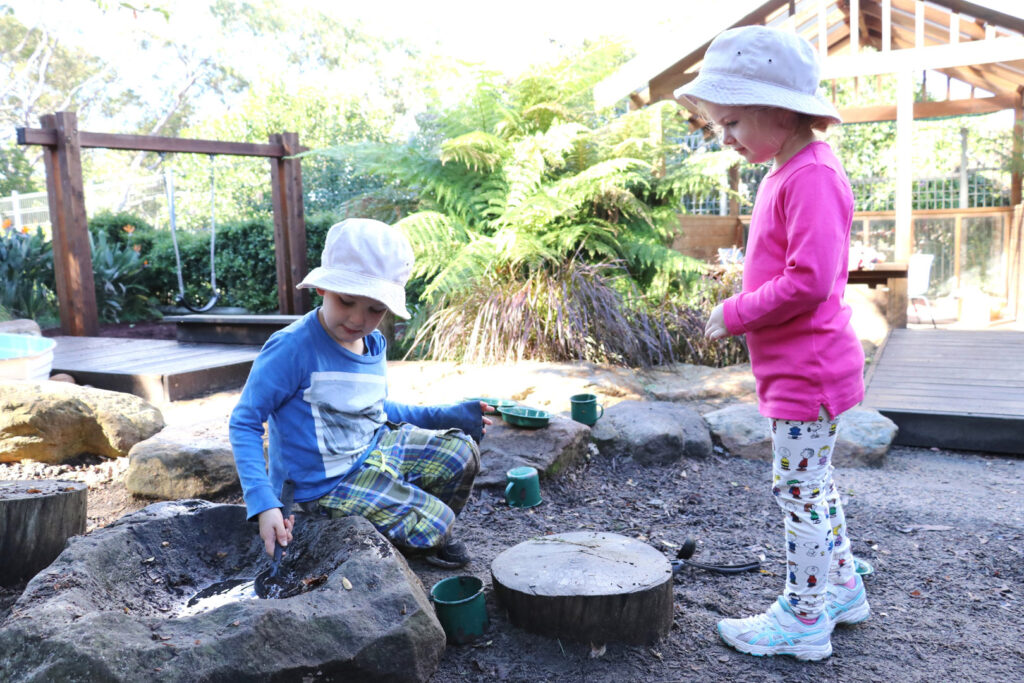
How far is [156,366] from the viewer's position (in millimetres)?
6082

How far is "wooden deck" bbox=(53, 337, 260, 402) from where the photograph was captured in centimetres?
573

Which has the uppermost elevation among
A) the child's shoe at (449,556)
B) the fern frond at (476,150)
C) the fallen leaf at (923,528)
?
the fern frond at (476,150)

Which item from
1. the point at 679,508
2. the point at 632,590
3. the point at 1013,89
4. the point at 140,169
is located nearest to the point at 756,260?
the point at 632,590

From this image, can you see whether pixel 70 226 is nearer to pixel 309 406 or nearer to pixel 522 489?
pixel 522 489

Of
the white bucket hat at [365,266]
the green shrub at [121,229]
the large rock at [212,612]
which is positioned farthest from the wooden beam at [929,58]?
the green shrub at [121,229]

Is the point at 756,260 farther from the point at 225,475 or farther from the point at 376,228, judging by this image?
the point at 225,475

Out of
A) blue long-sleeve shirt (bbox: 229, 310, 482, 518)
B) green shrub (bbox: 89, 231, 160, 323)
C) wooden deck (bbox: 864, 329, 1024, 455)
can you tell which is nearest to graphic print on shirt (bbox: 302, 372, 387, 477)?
blue long-sleeve shirt (bbox: 229, 310, 482, 518)

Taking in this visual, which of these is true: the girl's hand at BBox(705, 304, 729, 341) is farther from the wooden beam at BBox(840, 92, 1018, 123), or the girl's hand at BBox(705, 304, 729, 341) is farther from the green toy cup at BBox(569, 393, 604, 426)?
the wooden beam at BBox(840, 92, 1018, 123)

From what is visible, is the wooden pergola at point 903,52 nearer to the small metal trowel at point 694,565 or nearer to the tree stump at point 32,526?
the small metal trowel at point 694,565

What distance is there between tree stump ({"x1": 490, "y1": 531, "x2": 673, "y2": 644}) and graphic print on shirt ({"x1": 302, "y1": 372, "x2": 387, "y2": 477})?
1.83 ft

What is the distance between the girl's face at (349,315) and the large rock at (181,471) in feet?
4.33

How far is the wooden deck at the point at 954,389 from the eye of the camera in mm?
4590

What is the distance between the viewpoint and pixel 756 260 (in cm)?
Answer: 213

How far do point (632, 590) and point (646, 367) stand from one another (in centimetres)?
421
